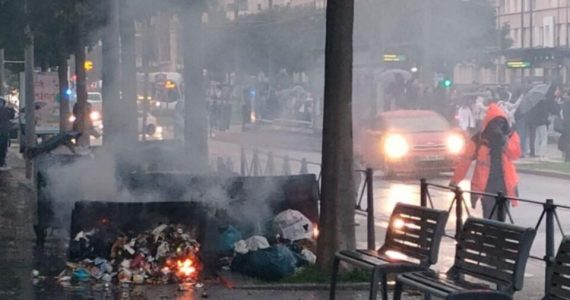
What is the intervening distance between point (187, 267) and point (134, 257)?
461mm

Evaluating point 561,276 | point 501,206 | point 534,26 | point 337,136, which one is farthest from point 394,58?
point 561,276

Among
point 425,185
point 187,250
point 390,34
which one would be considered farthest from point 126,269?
point 390,34

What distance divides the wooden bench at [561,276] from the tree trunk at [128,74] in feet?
29.3

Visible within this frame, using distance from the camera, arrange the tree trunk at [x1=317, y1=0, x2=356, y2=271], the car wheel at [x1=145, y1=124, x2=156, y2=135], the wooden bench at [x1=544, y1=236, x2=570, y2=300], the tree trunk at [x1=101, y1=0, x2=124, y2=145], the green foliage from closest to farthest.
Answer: the wooden bench at [x1=544, y1=236, x2=570, y2=300], the tree trunk at [x1=317, y1=0, x2=356, y2=271], the tree trunk at [x1=101, y1=0, x2=124, y2=145], the green foliage, the car wheel at [x1=145, y1=124, x2=156, y2=135]

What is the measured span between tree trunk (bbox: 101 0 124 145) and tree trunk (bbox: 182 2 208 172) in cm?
94

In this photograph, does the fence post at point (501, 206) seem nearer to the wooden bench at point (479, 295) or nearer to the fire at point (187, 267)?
the fire at point (187, 267)

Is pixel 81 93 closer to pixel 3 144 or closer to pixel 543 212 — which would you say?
pixel 3 144

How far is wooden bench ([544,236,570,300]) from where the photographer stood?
5.82 metres

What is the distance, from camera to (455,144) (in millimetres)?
21500

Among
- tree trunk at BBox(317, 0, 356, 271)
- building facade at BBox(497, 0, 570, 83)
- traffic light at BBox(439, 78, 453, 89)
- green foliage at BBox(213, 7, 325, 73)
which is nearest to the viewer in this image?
tree trunk at BBox(317, 0, 356, 271)

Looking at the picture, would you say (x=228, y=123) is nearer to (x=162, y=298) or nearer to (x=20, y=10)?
(x=20, y=10)

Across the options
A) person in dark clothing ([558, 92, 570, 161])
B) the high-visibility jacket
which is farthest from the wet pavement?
person in dark clothing ([558, 92, 570, 161])

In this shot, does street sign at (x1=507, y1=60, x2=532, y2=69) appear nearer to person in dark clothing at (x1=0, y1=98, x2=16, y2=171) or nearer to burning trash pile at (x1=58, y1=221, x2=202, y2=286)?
person in dark clothing at (x1=0, y1=98, x2=16, y2=171)

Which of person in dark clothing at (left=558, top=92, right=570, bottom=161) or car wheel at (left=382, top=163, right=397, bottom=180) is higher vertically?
person in dark clothing at (left=558, top=92, right=570, bottom=161)
